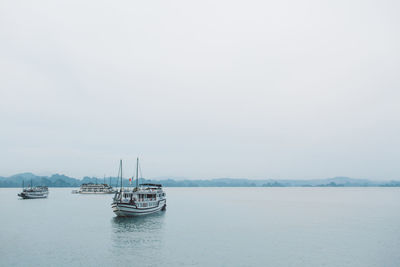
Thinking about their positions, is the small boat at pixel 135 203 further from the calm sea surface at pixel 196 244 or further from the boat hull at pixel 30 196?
the boat hull at pixel 30 196

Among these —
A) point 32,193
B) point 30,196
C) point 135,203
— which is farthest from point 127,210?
point 32,193

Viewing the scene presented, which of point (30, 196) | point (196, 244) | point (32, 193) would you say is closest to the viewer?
point (196, 244)

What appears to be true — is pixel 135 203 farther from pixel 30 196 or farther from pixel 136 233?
pixel 30 196

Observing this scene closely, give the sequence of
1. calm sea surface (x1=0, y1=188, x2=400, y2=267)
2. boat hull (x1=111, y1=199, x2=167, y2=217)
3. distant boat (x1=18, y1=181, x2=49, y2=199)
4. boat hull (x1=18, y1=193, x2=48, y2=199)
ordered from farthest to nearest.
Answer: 1. distant boat (x1=18, y1=181, x2=49, y2=199)
2. boat hull (x1=18, y1=193, x2=48, y2=199)
3. boat hull (x1=111, y1=199, x2=167, y2=217)
4. calm sea surface (x1=0, y1=188, x2=400, y2=267)

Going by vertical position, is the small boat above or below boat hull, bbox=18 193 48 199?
above

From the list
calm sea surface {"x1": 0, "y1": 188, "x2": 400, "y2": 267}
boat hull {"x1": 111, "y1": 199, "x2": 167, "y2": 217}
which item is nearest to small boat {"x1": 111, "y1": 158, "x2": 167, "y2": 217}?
boat hull {"x1": 111, "y1": 199, "x2": 167, "y2": 217}

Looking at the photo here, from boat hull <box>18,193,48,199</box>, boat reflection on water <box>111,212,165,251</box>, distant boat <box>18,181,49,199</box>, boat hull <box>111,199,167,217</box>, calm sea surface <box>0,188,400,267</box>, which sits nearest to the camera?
calm sea surface <box>0,188,400,267</box>

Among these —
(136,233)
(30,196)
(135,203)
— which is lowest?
(30,196)

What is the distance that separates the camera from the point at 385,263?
128 ft

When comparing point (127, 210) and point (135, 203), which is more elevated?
point (135, 203)

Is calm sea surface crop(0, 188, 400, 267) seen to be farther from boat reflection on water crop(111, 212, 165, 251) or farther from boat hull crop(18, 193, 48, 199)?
boat hull crop(18, 193, 48, 199)

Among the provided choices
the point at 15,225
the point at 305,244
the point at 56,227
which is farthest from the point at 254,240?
the point at 15,225

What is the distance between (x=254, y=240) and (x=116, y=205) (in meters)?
37.5

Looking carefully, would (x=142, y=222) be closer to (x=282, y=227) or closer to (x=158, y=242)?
(x=158, y=242)
